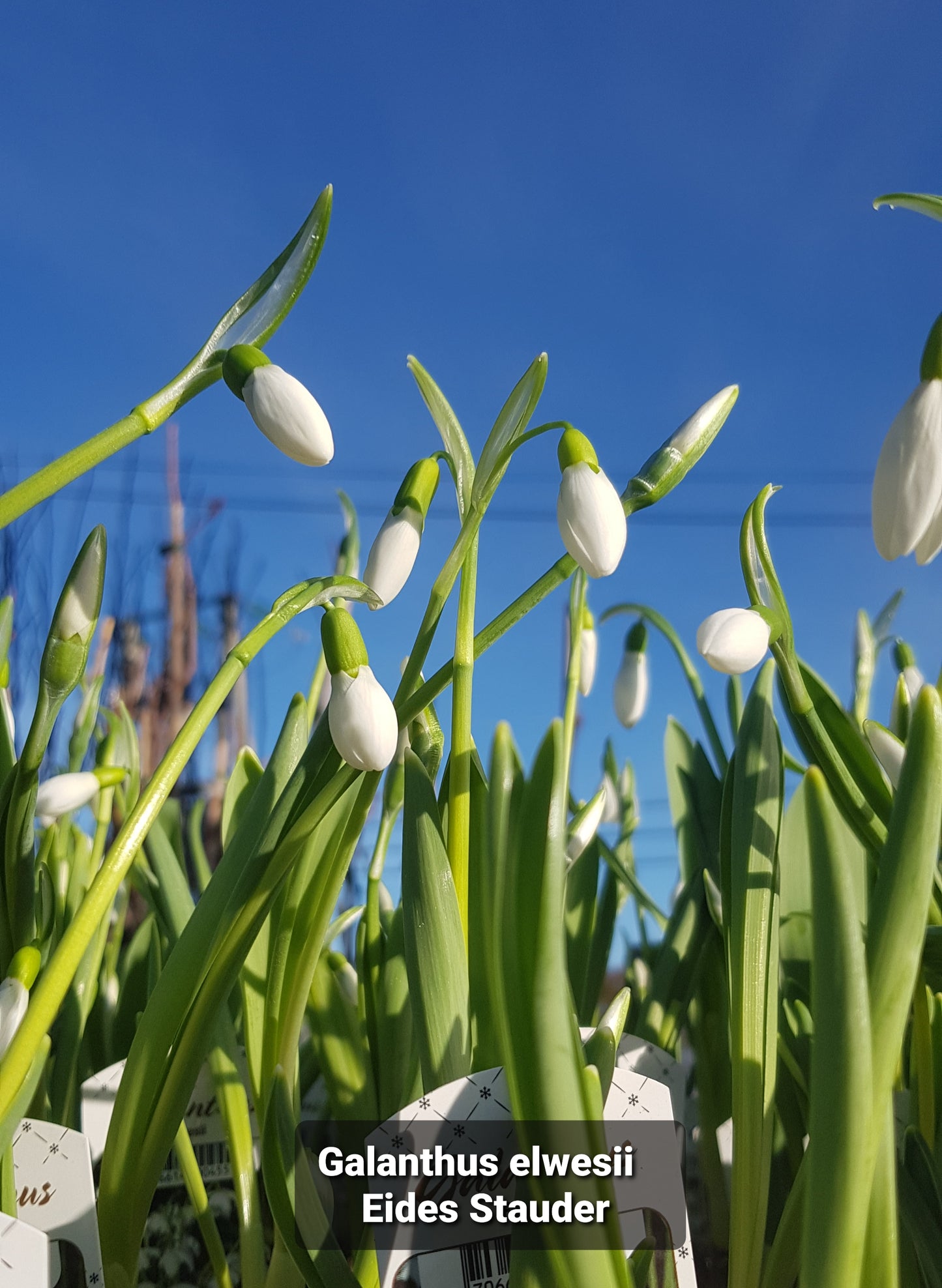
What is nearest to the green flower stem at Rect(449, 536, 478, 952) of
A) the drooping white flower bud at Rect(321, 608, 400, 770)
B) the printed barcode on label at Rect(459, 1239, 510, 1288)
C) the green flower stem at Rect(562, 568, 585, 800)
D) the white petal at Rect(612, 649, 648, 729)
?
the drooping white flower bud at Rect(321, 608, 400, 770)

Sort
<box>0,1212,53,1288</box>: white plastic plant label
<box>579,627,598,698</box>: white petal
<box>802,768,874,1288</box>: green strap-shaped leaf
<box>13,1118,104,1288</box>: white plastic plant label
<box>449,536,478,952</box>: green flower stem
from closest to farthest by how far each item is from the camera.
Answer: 1. <box>802,768,874,1288</box>: green strap-shaped leaf
2. <box>0,1212,53,1288</box>: white plastic plant label
3. <box>13,1118,104,1288</box>: white plastic plant label
4. <box>449,536,478,952</box>: green flower stem
5. <box>579,627,598,698</box>: white petal

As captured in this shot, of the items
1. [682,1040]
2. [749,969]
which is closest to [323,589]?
[749,969]

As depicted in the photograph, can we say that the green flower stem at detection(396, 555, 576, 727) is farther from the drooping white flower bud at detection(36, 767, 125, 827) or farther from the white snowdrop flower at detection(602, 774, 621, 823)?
the white snowdrop flower at detection(602, 774, 621, 823)

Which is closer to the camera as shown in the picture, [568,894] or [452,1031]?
[452,1031]

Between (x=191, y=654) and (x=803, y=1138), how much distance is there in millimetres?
6917

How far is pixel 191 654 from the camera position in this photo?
740cm

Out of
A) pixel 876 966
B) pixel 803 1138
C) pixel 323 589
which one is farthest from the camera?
pixel 803 1138

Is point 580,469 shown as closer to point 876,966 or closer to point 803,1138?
point 876,966

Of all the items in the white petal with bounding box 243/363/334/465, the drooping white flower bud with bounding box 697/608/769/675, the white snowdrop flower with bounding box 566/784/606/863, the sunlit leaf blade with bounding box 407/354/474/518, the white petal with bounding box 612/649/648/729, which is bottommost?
the white snowdrop flower with bounding box 566/784/606/863

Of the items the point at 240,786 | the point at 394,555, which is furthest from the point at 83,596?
the point at 240,786

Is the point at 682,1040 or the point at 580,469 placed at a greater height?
the point at 580,469

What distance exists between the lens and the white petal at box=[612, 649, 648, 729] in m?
1.50

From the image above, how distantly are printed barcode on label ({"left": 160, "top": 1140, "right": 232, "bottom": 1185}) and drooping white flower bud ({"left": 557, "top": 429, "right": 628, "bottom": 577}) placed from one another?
0.76 m

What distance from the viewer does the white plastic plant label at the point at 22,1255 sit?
63 centimetres
